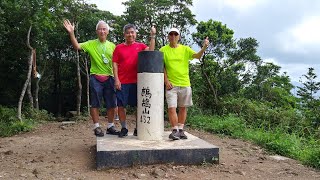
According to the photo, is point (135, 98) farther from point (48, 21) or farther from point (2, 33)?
point (2, 33)

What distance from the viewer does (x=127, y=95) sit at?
19.0 feet

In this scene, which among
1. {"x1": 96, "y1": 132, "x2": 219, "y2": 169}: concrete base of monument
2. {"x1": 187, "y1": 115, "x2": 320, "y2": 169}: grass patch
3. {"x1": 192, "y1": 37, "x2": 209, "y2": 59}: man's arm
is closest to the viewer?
{"x1": 96, "y1": 132, "x2": 219, "y2": 169}: concrete base of monument

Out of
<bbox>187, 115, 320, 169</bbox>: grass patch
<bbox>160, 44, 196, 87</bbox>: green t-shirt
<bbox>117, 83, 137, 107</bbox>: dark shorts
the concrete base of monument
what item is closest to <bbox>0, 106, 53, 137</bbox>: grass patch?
<bbox>187, 115, 320, 169</bbox>: grass patch

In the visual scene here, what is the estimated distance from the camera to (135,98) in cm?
593

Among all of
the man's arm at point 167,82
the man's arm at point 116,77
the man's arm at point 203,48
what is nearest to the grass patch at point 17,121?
the man's arm at point 116,77

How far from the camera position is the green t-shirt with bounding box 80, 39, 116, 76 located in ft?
18.8

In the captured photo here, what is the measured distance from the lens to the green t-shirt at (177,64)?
5.71 metres

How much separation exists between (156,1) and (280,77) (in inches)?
607

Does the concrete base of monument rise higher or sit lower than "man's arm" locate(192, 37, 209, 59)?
lower

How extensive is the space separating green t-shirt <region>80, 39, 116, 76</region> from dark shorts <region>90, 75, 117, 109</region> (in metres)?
0.13

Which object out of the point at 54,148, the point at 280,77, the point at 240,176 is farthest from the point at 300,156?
the point at 280,77

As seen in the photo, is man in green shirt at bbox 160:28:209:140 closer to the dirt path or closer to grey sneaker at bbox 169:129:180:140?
grey sneaker at bbox 169:129:180:140

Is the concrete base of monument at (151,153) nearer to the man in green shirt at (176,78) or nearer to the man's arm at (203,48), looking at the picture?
the man in green shirt at (176,78)

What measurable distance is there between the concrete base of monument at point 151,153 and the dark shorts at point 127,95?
2.41 feet
